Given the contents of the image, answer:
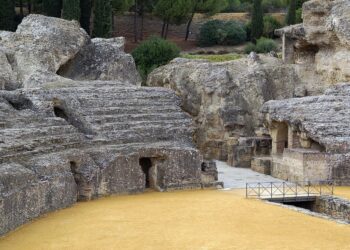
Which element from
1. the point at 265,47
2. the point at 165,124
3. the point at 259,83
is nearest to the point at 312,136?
the point at 165,124

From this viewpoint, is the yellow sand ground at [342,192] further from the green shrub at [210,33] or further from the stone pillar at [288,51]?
the green shrub at [210,33]

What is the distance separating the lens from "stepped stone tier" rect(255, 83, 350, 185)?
25.2 metres

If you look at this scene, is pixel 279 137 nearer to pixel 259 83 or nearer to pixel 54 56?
pixel 259 83

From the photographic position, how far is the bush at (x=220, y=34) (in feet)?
174

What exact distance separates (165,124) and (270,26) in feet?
103

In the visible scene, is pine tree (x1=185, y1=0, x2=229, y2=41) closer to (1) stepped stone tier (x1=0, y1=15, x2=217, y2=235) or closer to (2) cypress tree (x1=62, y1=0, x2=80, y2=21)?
(2) cypress tree (x1=62, y1=0, x2=80, y2=21)

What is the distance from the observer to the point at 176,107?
26812 millimetres

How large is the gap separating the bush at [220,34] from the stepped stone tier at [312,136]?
2440 cm

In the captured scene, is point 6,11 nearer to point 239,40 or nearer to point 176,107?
point 176,107

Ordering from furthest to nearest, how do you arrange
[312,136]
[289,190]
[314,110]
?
[314,110] < [312,136] < [289,190]

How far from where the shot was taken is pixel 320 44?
35031 millimetres

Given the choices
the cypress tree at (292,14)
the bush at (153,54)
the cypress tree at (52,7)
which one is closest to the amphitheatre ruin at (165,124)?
the bush at (153,54)

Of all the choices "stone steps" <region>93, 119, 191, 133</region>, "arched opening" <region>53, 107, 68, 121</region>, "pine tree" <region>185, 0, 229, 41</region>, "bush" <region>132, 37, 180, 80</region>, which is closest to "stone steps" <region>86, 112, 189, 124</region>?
"stone steps" <region>93, 119, 191, 133</region>

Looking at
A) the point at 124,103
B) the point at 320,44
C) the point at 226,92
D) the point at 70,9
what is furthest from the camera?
the point at 70,9
